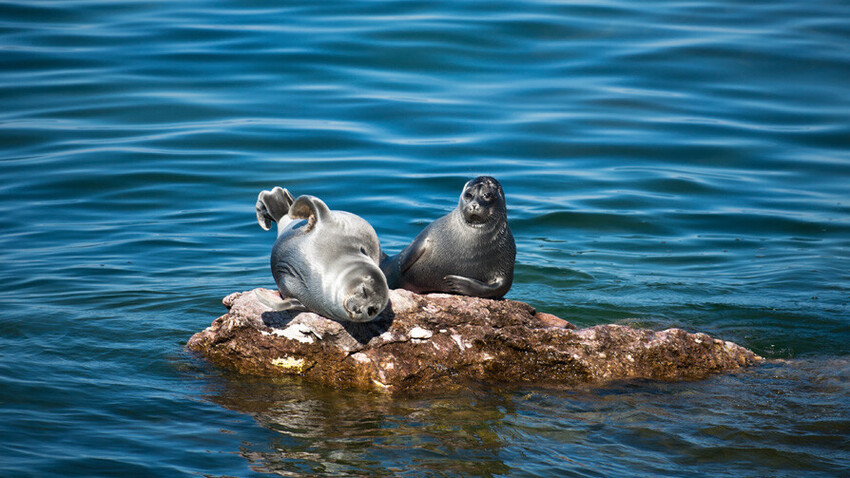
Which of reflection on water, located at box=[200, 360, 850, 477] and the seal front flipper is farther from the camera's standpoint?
the seal front flipper

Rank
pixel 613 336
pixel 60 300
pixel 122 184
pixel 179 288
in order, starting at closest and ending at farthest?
pixel 613 336
pixel 60 300
pixel 179 288
pixel 122 184

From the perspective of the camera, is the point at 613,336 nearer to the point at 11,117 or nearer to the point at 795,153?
the point at 795,153

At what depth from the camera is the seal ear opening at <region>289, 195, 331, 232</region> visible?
568cm

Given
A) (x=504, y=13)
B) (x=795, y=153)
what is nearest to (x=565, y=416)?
(x=795, y=153)

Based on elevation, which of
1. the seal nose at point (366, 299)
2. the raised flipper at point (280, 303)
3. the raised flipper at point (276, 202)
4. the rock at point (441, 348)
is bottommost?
the rock at point (441, 348)

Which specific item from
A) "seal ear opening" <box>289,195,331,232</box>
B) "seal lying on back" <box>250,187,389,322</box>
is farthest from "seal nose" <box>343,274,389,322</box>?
"seal ear opening" <box>289,195,331,232</box>

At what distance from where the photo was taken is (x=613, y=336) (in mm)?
6059

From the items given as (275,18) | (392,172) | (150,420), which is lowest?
(150,420)

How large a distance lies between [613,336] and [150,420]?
3026 millimetres

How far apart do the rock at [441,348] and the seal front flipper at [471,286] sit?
0.16m

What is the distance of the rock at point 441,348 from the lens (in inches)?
225

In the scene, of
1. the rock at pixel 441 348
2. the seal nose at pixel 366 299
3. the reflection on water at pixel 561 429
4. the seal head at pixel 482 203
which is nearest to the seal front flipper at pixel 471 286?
the rock at pixel 441 348

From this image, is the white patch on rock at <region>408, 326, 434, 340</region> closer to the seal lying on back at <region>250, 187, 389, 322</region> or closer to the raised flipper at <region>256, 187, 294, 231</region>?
the seal lying on back at <region>250, 187, 389, 322</region>

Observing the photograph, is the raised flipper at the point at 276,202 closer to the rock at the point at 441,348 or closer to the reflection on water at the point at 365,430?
the rock at the point at 441,348
